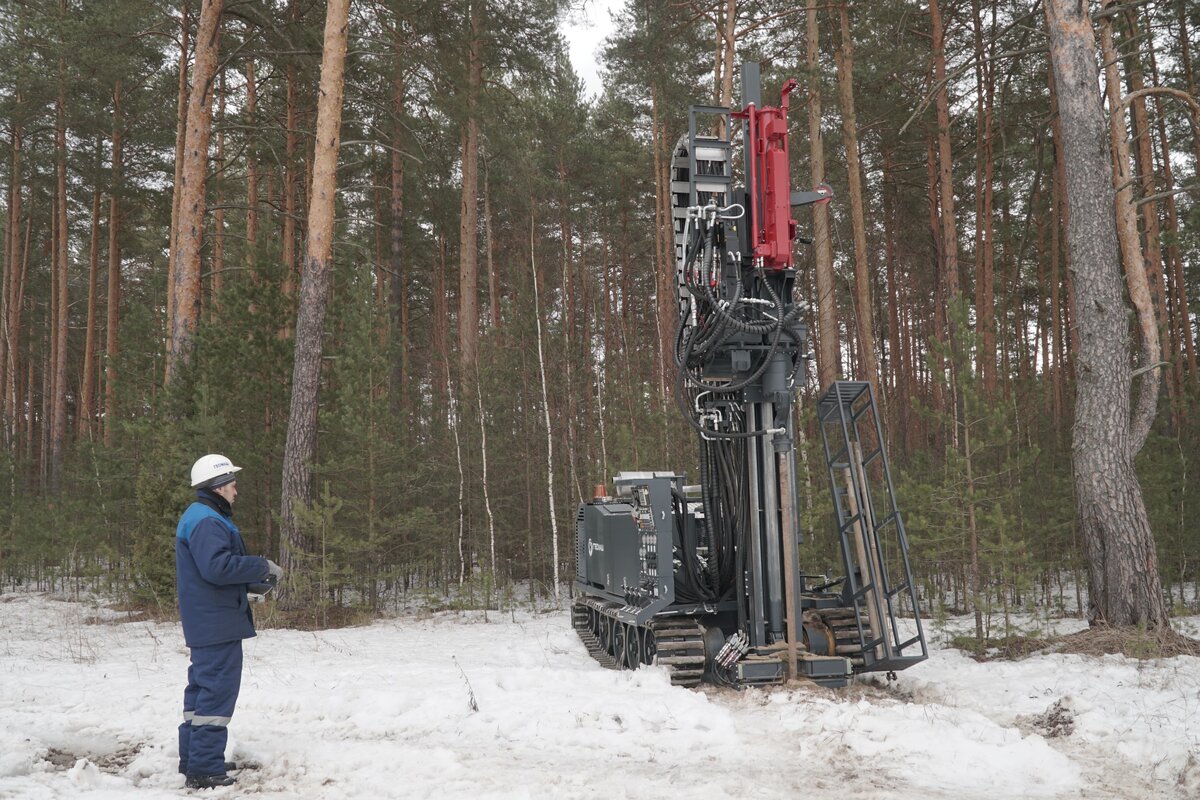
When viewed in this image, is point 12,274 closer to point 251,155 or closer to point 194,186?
point 251,155

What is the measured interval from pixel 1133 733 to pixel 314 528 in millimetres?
9376

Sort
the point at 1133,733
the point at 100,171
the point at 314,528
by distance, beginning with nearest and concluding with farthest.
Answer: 1. the point at 1133,733
2. the point at 314,528
3. the point at 100,171

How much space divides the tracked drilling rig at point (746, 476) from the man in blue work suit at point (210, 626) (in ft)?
11.7

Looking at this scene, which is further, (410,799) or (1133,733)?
(1133,733)

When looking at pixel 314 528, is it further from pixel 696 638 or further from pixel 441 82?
pixel 441 82

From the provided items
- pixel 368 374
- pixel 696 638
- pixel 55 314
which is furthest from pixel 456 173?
pixel 696 638

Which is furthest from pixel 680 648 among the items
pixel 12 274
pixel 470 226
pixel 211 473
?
pixel 12 274

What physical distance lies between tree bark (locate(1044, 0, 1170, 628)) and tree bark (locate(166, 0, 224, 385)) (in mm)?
11540

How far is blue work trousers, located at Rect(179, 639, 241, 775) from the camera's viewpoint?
4.71m

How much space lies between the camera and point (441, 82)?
564 inches

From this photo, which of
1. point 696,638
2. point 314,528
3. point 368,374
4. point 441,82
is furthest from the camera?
point 441,82

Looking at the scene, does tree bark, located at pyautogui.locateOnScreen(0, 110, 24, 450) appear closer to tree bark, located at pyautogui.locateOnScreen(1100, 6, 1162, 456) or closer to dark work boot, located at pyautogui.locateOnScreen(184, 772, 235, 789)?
dark work boot, located at pyautogui.locateOnScreen(184, 772, 235, 789)

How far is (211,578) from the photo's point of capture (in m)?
4.83

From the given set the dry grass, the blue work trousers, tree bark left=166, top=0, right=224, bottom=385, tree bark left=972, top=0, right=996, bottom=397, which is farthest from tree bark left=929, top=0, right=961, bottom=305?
the blue work trousers
